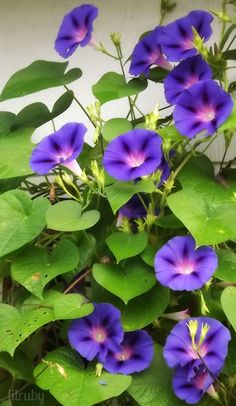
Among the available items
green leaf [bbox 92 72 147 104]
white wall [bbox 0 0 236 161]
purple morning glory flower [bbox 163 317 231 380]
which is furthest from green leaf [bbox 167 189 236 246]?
white wall [bbox 0 0 236 161]

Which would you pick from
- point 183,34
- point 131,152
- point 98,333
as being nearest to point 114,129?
point 131,152

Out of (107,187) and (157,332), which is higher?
(107,187)

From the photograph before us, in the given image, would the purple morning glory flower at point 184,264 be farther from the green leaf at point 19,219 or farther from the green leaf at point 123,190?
the green leaf at point 19,219

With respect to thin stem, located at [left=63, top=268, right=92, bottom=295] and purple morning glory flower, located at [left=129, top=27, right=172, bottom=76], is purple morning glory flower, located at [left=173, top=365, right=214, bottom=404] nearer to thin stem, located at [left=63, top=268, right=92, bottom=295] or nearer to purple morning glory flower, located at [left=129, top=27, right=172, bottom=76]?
thin stem, located at [left=63, top=268, right=92, bottom=295]

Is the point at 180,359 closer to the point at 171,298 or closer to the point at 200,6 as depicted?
the point at 171,298

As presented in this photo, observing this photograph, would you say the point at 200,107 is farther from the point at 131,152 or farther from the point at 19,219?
the point at 19,219

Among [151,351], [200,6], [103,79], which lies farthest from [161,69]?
[151,351]
